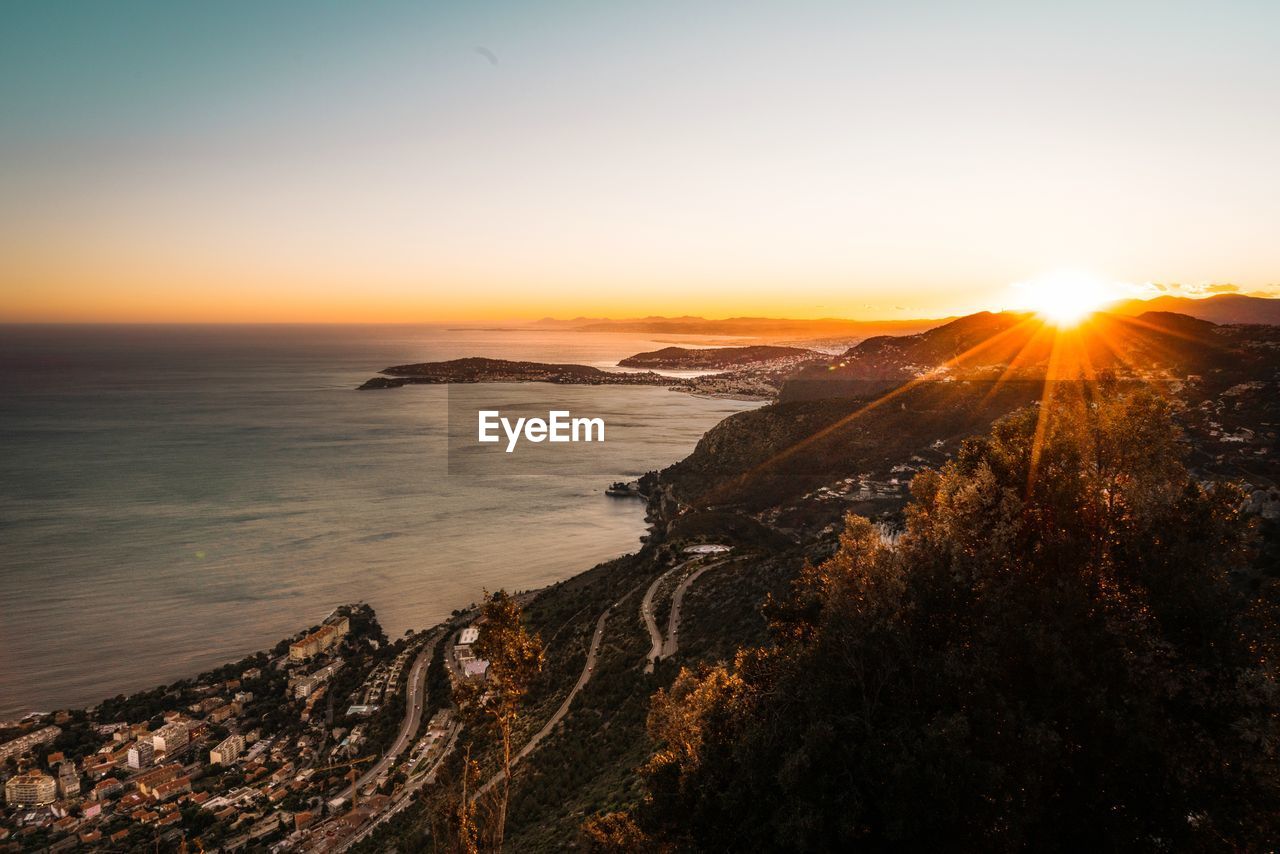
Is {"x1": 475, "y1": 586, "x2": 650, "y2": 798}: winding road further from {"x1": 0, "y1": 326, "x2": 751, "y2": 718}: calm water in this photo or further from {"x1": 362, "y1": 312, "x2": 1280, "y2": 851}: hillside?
{"x1": 0, "y1": 326, "x2": 751, "y2": 718}: calm water

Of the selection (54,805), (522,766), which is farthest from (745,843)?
(54,805)

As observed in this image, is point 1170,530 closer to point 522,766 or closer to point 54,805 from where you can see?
point 522,766

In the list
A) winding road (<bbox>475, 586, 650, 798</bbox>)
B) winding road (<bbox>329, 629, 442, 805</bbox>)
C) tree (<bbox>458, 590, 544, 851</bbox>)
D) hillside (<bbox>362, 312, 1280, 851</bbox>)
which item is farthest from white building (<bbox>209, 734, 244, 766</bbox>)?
tree (<bbox>458, 590, 544, 851</bbox>)

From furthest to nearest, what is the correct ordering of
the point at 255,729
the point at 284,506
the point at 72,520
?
the point at 284,506 → the point at 72,520 → the point at 255,729

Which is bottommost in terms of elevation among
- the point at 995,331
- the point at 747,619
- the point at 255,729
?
the point at 255,729

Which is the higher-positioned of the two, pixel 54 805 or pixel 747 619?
pixel 747 619

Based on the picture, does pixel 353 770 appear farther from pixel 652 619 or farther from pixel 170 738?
pixel 652 619
